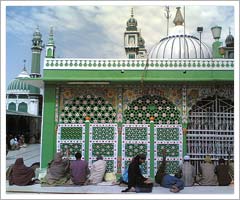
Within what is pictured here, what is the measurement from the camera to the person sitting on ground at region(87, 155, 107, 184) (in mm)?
6305

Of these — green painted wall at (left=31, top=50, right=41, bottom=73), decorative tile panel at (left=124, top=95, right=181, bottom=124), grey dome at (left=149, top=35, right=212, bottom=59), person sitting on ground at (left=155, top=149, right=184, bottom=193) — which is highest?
green painted wall at (left=31, top=50, right=41, bottom=73)

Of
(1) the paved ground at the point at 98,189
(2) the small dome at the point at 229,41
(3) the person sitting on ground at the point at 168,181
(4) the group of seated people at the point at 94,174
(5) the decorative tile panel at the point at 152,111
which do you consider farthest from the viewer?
(2) the small dome at the point at 229,41

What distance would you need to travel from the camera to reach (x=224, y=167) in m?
6.31

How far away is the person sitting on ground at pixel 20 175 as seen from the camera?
607 centimetres

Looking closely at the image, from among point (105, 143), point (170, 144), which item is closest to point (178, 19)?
point (170, 144)

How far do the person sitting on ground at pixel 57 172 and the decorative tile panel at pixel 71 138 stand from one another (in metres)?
0.59

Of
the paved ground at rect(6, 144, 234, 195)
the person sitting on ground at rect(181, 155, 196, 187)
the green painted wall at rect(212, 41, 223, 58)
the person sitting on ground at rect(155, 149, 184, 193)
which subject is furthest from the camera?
the green painted wall at rect(212, 41, 223, 58)

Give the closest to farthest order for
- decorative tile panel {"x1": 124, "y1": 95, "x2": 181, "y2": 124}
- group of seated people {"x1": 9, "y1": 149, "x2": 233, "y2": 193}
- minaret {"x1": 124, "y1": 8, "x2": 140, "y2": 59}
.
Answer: group of seated people {"x1": 9, "y1": 149, "x2": 233, "y2": 193} → decorative tile panel {"x1": 124, "y1": 95, "x2": 181, "y2": 124} → minaret {"x1": 124, "y1": 8, "x2": 140, "y2": 59}

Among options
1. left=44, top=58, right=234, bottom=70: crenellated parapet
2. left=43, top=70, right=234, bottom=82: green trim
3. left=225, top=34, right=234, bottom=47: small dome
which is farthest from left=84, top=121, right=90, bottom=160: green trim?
left=225, top=34, right=234, bottom=47: small dome

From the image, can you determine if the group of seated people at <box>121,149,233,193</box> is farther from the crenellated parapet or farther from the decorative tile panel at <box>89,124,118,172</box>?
the crenellated parapet

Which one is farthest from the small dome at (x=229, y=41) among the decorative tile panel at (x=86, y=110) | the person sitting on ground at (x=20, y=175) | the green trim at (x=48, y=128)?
the person sitting on ground at (x=20, y=175)

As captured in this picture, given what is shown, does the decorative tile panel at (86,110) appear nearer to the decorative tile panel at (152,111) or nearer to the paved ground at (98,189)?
the decorative tile panel at (152,111)

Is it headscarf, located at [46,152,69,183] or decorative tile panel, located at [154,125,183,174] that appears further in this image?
decorative tile panel, located at [154,125,183,174]

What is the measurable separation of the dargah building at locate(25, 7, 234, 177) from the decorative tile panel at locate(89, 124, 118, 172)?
0.07 feet
